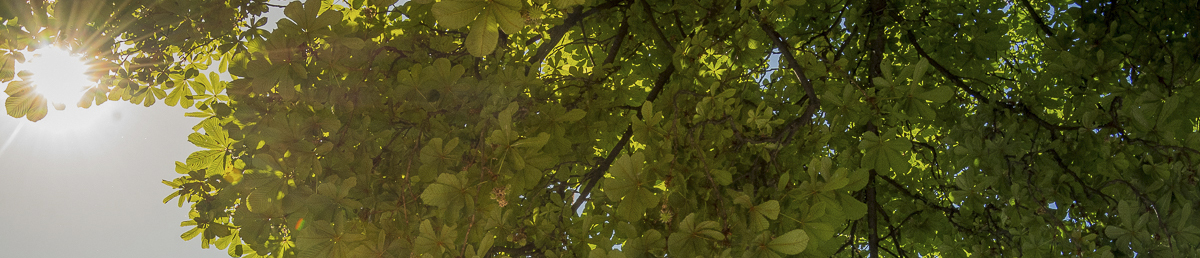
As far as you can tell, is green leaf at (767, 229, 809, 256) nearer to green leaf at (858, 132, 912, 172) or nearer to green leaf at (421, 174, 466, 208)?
green leaf at (858, 132, 912, 172)

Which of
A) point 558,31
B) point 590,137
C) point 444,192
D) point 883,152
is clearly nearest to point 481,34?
point 444,192

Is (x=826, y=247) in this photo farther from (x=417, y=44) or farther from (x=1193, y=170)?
(x=417, y=44)

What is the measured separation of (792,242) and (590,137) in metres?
1.23

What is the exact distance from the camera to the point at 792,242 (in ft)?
4.46

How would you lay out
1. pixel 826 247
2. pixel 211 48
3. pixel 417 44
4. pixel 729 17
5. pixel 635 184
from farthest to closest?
pixel 211 48 < pixel 729 17 < pixel 417 44 < pixel 826 247 < pixel 635 184

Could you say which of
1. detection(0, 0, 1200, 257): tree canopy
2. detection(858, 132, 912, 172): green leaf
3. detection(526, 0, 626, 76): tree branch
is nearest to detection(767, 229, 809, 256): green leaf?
detection(0, 0, 1200, 257): tree canopy

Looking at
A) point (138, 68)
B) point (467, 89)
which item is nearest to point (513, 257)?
point (467, 89)

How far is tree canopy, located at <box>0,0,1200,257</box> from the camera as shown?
1.61m

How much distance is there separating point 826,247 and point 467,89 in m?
1.25

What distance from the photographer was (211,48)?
10.6 feet

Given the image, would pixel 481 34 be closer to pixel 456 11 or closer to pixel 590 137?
pixel 456 11

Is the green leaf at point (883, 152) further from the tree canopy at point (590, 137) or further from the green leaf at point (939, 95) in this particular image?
the green leaf at point (939, 95)

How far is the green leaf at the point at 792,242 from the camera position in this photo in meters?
1.34

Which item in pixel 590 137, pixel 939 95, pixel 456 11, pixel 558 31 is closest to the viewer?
pixel 456 11
